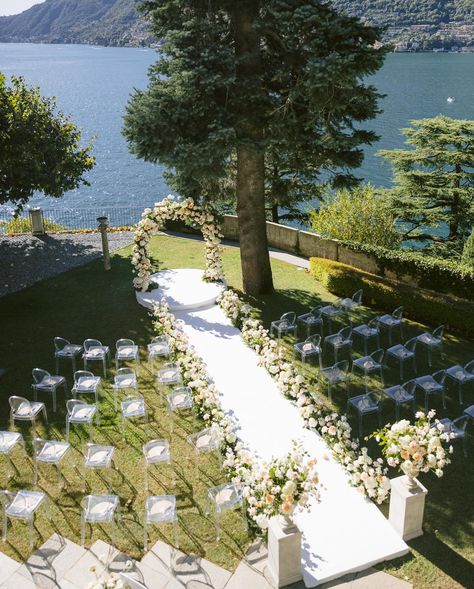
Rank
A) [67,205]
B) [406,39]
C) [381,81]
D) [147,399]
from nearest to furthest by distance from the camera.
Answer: [147,399] < [67,205] < [381,81] < [406,39]

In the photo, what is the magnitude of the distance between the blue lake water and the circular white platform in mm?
13873

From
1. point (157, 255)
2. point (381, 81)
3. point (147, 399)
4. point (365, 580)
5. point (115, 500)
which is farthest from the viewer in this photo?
point (381, 81)

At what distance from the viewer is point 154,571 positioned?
8.24m

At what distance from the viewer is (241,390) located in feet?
41.1

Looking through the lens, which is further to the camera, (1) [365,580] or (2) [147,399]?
(2) [147,399]

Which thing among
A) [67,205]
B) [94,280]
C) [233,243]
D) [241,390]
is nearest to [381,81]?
[67,205]

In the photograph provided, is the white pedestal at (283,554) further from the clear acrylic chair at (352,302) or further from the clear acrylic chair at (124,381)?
the clear acrylic chair at (352,302)

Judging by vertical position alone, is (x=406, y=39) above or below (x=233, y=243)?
above

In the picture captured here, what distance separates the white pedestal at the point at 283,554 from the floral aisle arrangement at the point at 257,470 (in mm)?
249

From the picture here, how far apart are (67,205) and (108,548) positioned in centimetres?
4335

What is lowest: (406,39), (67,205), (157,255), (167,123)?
(67,205)

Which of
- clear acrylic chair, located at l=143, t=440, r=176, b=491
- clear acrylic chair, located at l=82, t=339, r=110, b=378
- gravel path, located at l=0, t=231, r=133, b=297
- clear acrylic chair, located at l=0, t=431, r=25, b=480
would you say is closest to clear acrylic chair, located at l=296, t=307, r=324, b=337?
clear acrylic chair, located at l=82, t=339, r=110, b=378

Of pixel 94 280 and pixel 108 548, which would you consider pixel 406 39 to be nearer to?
pixel 94 280

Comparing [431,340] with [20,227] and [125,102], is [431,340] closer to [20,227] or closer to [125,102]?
[20,227]
